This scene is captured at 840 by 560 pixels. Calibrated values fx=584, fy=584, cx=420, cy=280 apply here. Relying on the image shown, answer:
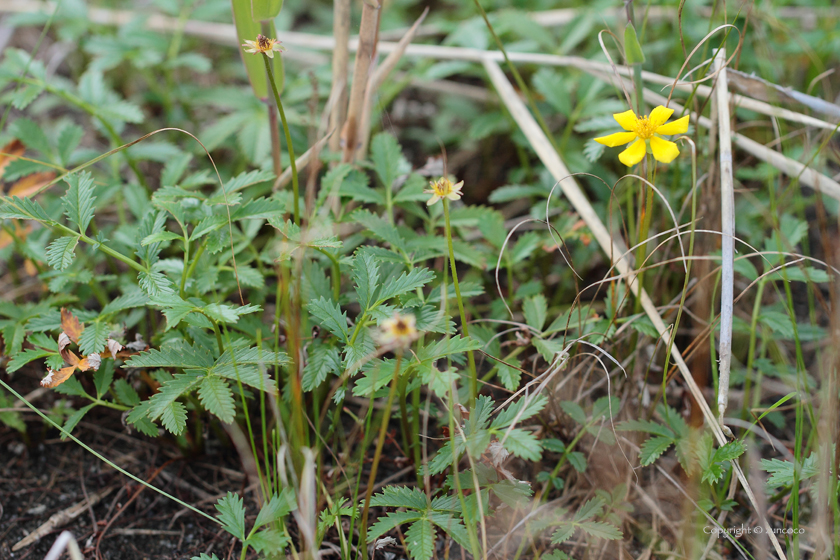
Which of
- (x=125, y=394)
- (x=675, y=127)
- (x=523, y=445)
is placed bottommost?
(x=125, y=394)

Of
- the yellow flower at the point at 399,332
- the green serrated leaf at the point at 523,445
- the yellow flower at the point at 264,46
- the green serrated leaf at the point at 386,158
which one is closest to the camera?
the yellow flower at the point at 399,332

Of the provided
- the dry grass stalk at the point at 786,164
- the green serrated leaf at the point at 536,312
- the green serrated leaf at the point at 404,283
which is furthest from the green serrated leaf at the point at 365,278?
the dry grass stalk at the point at 786,164

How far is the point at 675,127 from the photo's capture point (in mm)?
1243

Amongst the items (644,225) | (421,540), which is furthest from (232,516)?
(644,225)

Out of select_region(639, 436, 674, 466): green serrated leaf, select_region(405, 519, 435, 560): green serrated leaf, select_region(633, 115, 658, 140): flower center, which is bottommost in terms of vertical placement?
select_region(405, 519, 435, 560): green serrated leaf

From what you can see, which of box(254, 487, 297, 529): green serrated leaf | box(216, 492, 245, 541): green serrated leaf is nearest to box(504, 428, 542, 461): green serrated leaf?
box(254, 487, 297, 529): green serrated leaf

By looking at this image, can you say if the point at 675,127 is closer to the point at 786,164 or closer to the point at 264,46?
the point at 786,164

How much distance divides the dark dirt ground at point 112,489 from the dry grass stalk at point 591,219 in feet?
3.58

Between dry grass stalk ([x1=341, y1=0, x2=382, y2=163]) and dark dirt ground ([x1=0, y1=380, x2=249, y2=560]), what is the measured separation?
3.01ft

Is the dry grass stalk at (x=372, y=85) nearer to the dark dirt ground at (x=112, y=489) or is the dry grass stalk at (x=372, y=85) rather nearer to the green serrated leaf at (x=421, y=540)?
the dark dirt ground at (x=112, y=489)

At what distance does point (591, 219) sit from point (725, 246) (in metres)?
0.40

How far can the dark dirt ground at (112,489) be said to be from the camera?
134cm

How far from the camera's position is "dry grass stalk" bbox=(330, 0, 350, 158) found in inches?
64.9

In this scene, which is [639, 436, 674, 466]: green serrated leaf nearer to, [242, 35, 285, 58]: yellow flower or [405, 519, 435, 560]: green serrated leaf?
[405, 519, 435, 560]: green serrated leaf
